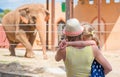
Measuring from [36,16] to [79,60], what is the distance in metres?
10.7

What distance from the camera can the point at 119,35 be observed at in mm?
21562

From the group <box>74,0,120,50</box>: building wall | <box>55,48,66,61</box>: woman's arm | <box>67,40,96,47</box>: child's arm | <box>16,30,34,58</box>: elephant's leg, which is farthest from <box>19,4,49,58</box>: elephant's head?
<box>67,40,96,47</box>: child's arm

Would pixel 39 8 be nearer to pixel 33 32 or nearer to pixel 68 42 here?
pixel 33 32

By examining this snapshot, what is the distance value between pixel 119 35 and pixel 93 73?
1817 centimetres

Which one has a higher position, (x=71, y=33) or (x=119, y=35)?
(x=71, y=33)

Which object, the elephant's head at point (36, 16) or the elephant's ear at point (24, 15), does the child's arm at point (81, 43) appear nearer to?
the elephant's head at point (36, 16)

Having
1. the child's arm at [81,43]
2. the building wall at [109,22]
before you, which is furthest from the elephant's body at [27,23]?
the child's arm at [81,43]

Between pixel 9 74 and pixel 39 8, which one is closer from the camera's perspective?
pixel 9 74

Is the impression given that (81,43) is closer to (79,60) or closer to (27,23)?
(79,60)

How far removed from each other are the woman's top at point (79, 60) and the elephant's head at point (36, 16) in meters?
10.3

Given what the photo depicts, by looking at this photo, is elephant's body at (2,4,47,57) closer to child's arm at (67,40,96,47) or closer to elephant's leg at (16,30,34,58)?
elephant's leg at (16,30,34,58)

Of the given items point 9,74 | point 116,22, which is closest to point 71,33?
point 9,74

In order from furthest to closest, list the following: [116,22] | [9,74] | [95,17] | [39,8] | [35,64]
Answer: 1. [95,17]
2. [116,22]
3. [39,8]
4. [35,64]
5. [9,74]

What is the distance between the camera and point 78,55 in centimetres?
364
